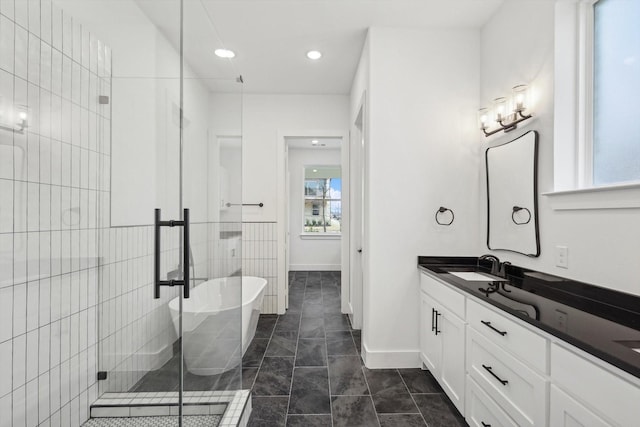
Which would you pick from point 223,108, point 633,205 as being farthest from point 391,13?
point 633,205

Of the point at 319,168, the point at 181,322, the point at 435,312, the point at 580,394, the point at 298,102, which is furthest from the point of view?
the point at 319,168

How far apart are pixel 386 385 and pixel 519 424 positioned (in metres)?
1.04

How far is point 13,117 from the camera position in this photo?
1027mm

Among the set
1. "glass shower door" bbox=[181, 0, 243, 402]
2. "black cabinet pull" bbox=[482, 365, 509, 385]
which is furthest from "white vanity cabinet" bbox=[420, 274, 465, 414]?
"glass shower door" bbox=[181, 0, 243, 402]

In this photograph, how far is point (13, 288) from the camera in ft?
3.44

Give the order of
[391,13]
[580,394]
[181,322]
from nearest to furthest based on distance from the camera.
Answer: [580,394], [181,322], [391,13]

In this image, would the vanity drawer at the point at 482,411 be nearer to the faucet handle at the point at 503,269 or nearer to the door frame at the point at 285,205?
the faucet handle at the point at 503,269

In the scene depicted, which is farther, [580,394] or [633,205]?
[633,205]

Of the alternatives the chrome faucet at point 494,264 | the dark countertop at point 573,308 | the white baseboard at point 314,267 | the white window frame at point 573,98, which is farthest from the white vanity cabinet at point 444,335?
the white baseboard at point 314,267

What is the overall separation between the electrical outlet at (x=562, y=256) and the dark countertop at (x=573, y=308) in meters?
0.08

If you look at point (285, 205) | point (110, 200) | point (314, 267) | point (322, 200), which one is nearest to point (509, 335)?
point (110, 200)

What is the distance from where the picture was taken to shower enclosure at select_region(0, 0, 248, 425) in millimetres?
1076

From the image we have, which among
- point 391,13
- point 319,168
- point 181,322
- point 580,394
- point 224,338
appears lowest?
point 224,338

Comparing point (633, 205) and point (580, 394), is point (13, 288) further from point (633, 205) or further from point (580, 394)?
point (633, 205)
